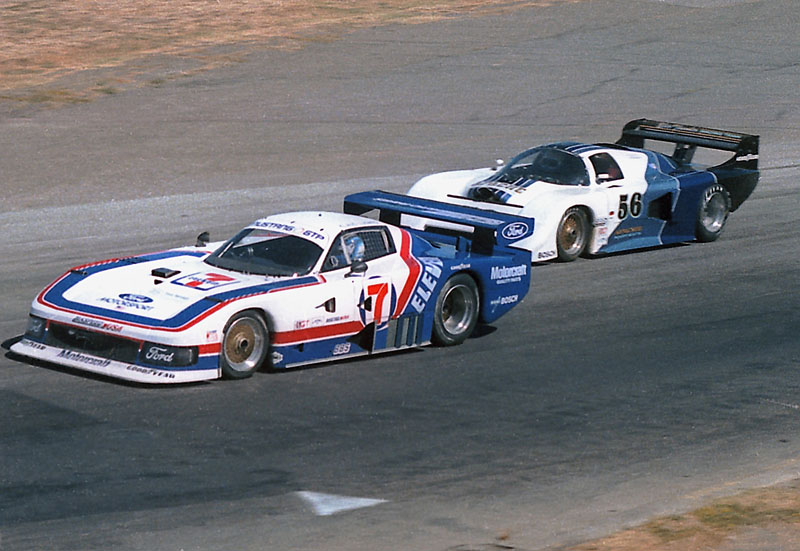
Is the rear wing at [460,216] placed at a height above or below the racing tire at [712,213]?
above

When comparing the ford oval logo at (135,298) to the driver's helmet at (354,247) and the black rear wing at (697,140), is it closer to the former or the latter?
the driver's helmet at (354,247)

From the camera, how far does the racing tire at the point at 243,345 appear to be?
1162 cm

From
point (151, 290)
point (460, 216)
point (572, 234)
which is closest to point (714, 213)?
point (572, 234)

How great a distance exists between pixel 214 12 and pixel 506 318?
25423mm

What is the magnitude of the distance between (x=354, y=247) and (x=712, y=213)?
A: 7.93 m

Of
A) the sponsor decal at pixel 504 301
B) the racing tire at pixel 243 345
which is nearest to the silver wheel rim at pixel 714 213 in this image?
the sponsor decal at pixel 504 301

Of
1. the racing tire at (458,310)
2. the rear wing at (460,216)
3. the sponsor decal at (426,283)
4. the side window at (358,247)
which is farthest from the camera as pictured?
the rear wing at (460,216)

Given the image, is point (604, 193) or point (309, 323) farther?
point (604, 193)

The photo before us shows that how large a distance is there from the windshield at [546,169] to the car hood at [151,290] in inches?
249

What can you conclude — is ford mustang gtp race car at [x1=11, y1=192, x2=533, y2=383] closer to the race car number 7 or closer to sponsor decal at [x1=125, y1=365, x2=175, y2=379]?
sponsor decal at [x1=125, y1=365, x2=175, y2=379]

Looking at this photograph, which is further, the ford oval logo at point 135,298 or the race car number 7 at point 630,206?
the race car number 7 at point 630,206

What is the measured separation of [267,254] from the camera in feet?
41.8

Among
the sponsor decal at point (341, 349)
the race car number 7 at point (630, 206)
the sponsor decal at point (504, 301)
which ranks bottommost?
the sponsor decal at point (341, 349)

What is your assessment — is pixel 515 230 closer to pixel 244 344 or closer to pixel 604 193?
pixel 604 193
